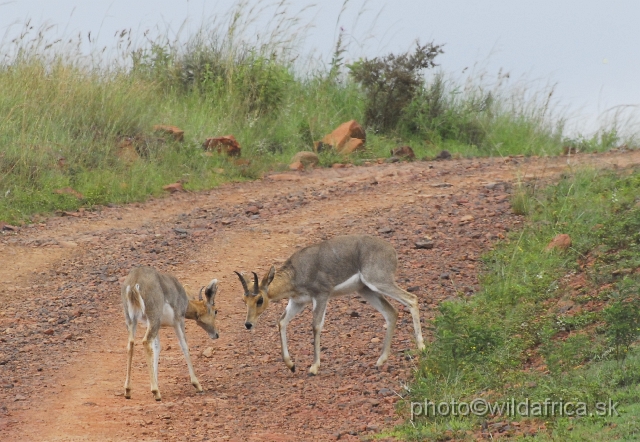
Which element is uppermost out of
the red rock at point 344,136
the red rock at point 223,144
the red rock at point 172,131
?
the red rock at point 344,136

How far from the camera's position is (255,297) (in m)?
9.81

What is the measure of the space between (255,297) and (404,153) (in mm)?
9939

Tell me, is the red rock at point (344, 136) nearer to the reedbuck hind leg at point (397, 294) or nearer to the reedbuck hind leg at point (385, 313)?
the reedbuck hind leg at point (385, 313)

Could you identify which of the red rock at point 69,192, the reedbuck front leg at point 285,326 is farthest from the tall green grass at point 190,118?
the reedbuck front leg at point 285,326

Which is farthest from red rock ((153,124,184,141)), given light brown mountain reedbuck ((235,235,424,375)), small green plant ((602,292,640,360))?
small green plant ((602,292,640,360))

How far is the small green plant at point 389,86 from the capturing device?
819 inches

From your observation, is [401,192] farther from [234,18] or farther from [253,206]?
[234,18]

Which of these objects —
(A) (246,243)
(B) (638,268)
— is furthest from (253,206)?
(B) (638,268)

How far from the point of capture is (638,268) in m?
10.4

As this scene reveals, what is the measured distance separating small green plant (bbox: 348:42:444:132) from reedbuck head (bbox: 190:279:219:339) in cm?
1119

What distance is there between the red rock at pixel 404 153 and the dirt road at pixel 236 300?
745 mm

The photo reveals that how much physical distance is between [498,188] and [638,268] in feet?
17.4

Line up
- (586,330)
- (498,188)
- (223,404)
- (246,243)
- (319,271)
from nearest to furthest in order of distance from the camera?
(223,404)
(586,330)
(319,271)
(246,243)
(498,188)

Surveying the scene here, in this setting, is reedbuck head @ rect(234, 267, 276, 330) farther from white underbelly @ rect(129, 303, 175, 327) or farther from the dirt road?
white underbelly @ rect(129, 303, 175, 327)
